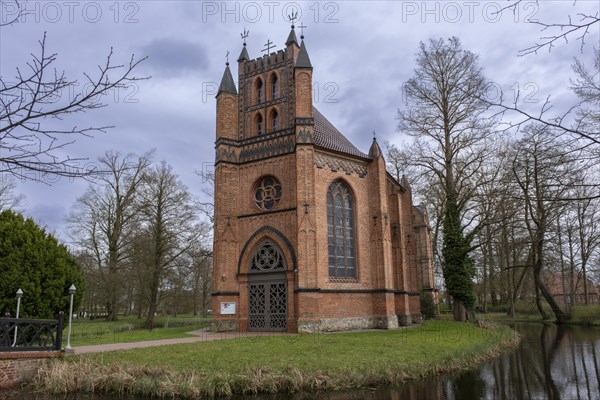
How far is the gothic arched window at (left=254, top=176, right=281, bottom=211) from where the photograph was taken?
22.3 meters

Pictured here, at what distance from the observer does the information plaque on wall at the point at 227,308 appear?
21.3m

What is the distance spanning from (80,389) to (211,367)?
123 inches

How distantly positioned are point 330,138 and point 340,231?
5330 mm

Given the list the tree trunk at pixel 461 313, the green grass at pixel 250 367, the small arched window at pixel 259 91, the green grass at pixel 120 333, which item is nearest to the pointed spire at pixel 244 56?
the small arched window at pixel 259 91

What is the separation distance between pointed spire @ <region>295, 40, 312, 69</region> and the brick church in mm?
54

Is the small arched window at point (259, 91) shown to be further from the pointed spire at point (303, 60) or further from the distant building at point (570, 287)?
the distant building at point (570, 287)

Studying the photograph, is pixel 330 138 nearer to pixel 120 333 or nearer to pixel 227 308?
pixel 227 308

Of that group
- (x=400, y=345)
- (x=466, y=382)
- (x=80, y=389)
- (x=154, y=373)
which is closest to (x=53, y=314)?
(x=80, y=389)

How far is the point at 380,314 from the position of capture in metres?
21.7

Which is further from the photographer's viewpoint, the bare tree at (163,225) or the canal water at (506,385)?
the bare tree at (163,225)

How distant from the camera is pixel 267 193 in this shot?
2262cm

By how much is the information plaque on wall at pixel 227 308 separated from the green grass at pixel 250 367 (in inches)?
264

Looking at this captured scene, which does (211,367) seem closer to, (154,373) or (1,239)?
(154,373)

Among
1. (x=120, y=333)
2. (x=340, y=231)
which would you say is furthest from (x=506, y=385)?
(x=120, y=333)
